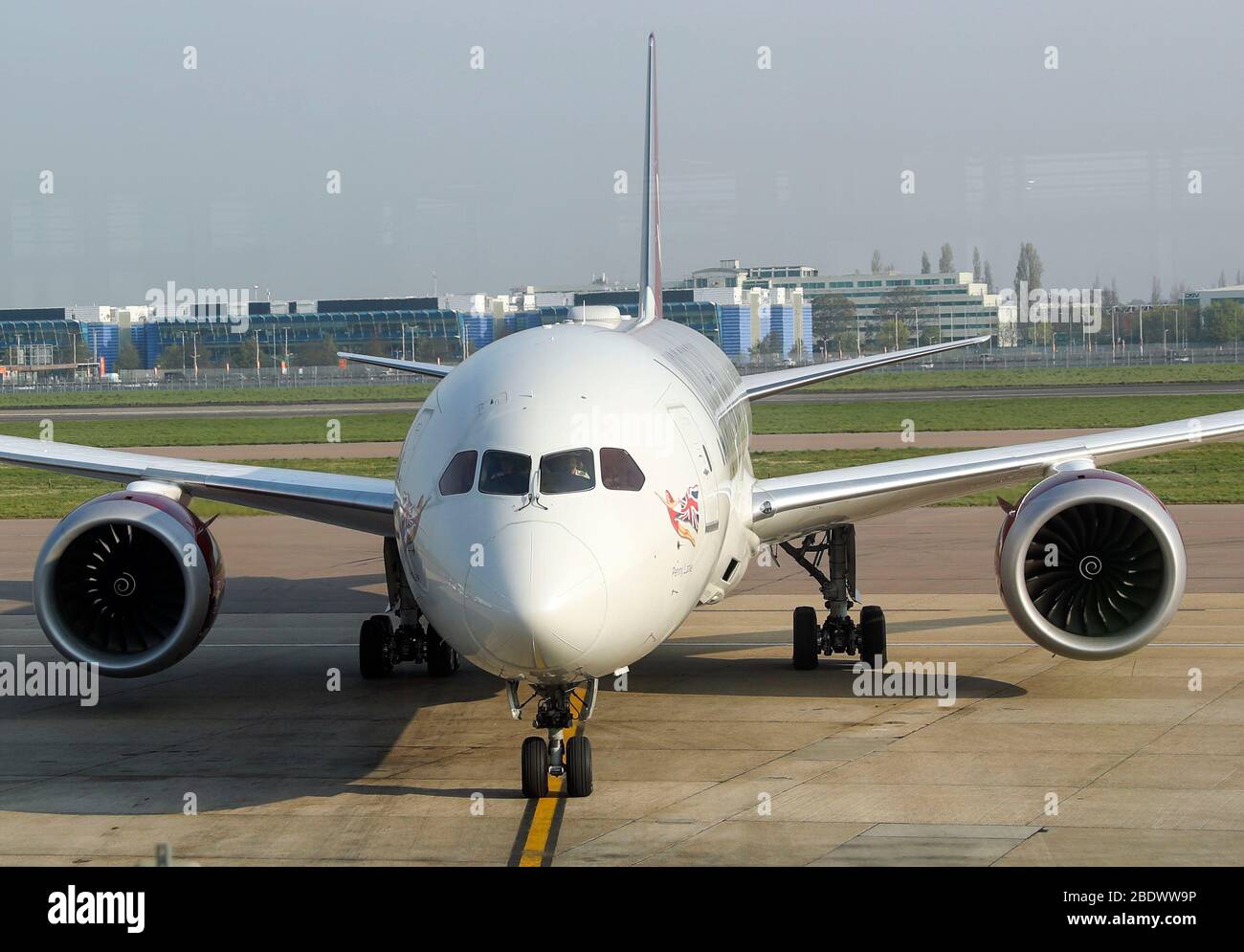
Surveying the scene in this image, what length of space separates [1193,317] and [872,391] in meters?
48.1

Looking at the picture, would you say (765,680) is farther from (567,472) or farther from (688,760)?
(567,472)

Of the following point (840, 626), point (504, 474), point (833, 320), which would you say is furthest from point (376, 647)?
point (833, 320)

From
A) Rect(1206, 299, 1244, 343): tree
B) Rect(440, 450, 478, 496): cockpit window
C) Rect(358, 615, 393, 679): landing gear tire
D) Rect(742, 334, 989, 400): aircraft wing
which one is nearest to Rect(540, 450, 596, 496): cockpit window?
Rect(440, 450, 478, 496): cockpit window

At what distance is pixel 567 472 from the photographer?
33.0 feet

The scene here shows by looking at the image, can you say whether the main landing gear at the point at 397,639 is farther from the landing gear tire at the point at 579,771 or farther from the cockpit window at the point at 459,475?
the cockpit window at the point at 459,475

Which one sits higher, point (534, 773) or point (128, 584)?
point (128, 584)

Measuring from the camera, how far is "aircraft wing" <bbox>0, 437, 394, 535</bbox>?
14.2 meters

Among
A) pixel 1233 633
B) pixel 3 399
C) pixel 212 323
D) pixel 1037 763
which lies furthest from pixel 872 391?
pixel 1037 763

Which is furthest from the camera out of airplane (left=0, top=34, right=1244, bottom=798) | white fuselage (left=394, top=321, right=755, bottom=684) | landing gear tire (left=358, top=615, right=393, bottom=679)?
landing gear tire (left=358, top=615, right=393, bottom=679)

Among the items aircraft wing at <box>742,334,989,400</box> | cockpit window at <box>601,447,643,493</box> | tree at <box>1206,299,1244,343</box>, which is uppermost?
tree at <box>1206,299,1244,343</box>

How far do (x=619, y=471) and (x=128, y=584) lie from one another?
643cm

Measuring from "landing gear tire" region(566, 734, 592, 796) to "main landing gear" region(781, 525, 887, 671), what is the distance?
5.48 meters

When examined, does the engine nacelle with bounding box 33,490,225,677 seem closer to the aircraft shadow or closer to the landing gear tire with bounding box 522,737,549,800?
the aircraft shadow
